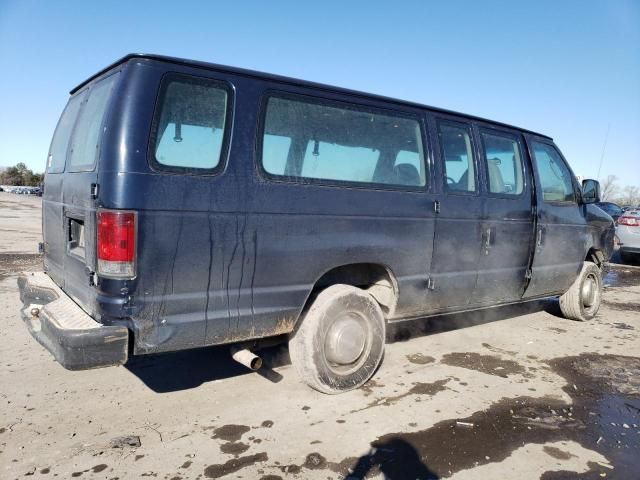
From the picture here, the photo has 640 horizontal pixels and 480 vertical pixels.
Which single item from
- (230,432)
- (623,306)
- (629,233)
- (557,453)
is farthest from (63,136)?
(629,233)

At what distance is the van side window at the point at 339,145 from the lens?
310 cm

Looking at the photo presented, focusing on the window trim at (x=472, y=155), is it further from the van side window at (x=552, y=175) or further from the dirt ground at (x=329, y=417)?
the dirt ground at (x=329, y=417)

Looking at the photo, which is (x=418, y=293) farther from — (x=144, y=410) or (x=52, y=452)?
(x=52, y=452)

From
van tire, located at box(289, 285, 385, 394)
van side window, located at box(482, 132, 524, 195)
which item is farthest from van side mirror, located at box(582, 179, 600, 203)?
van tire, located at box(289, 285, 385, 394)

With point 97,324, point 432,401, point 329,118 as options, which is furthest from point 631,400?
point 97,324

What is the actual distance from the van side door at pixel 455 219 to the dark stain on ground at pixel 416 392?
635 millimetres

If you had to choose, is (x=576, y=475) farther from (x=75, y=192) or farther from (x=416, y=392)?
(x=75, y=192)

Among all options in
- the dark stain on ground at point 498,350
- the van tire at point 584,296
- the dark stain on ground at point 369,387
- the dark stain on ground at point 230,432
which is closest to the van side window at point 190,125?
the dark stain on ground at point 230,432

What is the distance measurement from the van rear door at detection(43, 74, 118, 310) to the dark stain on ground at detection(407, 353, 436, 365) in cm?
285

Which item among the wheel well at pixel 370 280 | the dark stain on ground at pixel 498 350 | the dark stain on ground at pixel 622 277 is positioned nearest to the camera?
the wheel well at pixel 370 280

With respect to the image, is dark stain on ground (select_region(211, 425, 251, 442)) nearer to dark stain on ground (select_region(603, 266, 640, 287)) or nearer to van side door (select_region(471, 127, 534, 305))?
van side door (select_region(471, 127, 534, 305))

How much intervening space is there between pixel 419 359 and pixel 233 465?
7.56 ft

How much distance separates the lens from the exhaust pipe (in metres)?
3.12

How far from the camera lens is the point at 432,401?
136 inches
